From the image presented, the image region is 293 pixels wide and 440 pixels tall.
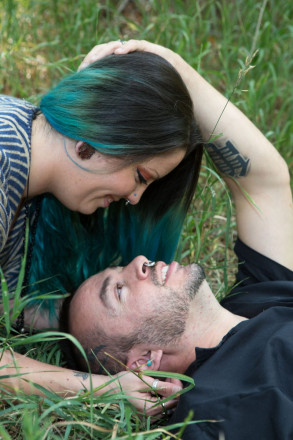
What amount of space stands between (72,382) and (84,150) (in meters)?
0.99

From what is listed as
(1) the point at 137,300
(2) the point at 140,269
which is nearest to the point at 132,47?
(2) the point at 140,269

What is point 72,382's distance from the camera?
237cm

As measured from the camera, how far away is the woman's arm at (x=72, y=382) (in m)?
2.27

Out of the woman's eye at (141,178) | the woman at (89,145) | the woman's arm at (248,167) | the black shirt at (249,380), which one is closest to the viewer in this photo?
the black shirt at (249,380)

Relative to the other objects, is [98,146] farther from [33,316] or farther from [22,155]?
[33,316]

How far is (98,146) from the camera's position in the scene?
8.10 ft

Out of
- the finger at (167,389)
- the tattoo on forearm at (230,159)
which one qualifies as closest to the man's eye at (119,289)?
the finger at (167,389)

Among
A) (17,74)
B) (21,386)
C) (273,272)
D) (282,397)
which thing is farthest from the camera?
(17,74)

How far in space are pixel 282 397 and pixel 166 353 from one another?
1.95ft

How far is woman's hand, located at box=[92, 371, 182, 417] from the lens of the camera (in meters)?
2.28

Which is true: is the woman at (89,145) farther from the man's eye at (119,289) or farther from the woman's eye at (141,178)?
the man's eye at (119,289)

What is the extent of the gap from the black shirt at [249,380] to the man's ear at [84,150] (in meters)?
0.96

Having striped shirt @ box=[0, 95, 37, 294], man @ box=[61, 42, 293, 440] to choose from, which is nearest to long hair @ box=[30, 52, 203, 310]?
Answer: striped shirt @ box=[0, 95, 37, 294]

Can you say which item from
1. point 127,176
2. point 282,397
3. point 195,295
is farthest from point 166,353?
point 127,176
